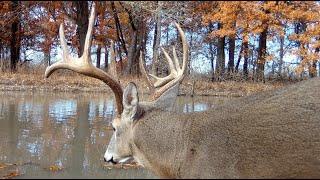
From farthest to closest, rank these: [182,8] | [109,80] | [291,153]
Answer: [182,8] < [109,80] < [291,153]

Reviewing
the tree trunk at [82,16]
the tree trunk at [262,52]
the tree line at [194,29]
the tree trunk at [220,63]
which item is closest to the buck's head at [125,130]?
the tree line at [194,29]

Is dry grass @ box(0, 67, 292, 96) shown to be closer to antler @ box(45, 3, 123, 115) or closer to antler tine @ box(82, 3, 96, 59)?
antler @ box(45, 3, 123, 115)

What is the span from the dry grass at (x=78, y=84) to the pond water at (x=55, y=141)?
6.13 metres

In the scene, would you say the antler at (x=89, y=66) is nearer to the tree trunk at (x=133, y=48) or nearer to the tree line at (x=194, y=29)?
the tree line at (x=194, y=29)

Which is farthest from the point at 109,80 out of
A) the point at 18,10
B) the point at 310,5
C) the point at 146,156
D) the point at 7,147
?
the point at 18,10

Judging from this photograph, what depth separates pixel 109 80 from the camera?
17.3 ft

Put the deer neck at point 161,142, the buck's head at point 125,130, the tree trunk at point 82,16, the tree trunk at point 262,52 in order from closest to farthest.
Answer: the deer neck at point 161,142
the buck's head at point 125,130
the tree trunk at point 262,52
the tree trunk at point 82,16

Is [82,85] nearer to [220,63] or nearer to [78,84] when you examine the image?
[78,84]

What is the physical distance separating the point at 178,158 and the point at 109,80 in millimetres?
1001

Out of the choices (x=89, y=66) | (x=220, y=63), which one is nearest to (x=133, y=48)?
(x=220, y=63)

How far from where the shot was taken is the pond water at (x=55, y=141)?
637cm

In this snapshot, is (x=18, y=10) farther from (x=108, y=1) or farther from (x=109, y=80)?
(x=109, y=80)

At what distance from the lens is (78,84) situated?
827 inches

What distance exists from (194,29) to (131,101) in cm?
3042
